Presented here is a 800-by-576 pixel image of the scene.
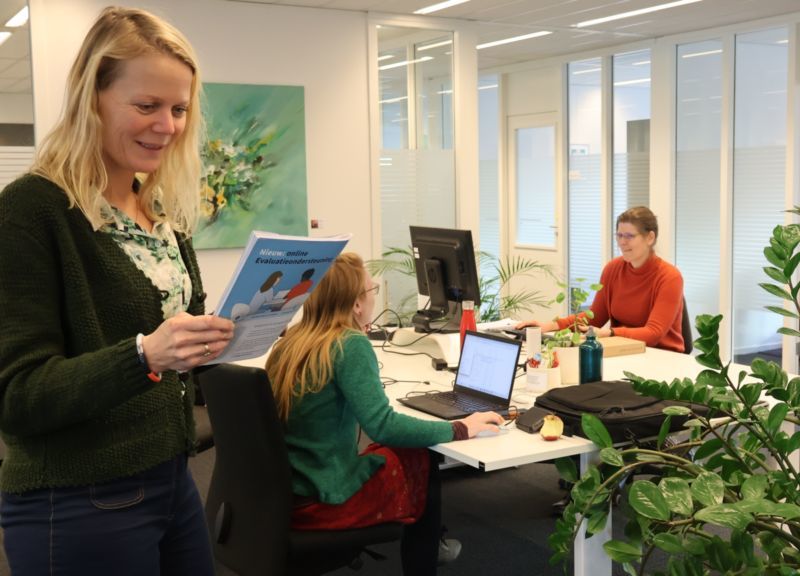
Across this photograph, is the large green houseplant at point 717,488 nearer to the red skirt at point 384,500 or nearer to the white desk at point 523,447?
the white desk at point 523,447

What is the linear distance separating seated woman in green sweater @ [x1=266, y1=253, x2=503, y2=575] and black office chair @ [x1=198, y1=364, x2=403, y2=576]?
2.7 inches

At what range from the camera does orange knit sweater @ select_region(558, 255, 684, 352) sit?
13.5 feet

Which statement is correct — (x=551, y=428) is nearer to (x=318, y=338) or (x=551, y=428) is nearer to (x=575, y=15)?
(x=318, y=338)

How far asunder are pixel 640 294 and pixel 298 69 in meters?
2.94

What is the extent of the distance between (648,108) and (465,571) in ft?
17.7

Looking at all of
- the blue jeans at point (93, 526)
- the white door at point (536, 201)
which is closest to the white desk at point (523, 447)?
the blue jeans at point (93, 526)

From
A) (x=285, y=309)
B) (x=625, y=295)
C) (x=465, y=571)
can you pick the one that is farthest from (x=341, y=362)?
(x=625, y=295)

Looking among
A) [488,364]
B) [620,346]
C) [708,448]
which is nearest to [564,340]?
[488,364]

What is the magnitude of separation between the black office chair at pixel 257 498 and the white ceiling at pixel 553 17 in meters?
3.46

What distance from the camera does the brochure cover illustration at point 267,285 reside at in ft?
4.41

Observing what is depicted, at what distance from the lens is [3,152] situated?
523cm

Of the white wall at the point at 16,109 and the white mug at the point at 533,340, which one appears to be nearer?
the white mug at the point at 533,340

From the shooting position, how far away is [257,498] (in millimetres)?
2514

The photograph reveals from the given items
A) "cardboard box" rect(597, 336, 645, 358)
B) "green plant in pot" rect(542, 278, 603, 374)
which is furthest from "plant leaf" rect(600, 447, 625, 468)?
"cardboard box" rect(597, 336, 645, 358)
